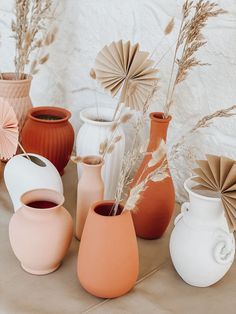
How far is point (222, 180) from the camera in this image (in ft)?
2.69

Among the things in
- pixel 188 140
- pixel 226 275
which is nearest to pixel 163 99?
pixel 188 140

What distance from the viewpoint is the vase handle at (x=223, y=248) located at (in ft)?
2.75

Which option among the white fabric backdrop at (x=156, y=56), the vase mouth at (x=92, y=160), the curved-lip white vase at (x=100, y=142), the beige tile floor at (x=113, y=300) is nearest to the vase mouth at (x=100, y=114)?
the curved-lip white vase at (x=100, y=142)

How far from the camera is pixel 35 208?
850 mm

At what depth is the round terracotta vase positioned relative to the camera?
1.18m

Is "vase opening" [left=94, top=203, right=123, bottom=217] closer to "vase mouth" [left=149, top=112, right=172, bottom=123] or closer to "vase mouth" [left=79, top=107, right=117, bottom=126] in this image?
"vase mouth" [left=149, top=112, right=172, bottom=123]

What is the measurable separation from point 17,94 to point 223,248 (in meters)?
0.69

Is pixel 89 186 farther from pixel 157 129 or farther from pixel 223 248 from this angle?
pixel 223 248

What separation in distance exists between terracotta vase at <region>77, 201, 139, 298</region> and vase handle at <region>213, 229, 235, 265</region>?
0.15 meters

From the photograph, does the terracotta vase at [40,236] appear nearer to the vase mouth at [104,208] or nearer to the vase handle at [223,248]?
the vase mouth at [104,208]

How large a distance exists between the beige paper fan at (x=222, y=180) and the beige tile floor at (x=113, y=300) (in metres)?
0.15

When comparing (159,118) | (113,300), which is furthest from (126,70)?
(113,300)

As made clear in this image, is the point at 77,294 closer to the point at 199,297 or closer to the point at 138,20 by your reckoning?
the point at 199,297

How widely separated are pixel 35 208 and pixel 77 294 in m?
0.17
